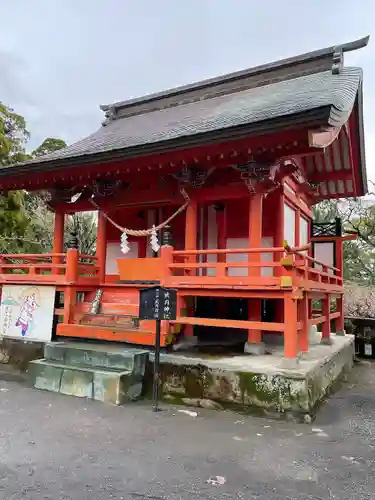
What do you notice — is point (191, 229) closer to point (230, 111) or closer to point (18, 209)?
point (230, 111)

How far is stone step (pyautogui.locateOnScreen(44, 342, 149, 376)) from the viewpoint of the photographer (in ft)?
20.0

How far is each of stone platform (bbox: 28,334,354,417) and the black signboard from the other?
84cm

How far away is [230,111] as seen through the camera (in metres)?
8.60

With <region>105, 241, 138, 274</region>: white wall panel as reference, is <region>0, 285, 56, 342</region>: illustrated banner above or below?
below

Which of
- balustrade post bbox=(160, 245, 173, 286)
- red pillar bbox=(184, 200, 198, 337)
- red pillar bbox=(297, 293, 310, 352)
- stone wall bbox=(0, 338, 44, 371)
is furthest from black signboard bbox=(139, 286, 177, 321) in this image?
stone wall bbox=(0, 338, 44, 371)

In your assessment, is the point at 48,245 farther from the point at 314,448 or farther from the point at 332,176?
the point at 314,448

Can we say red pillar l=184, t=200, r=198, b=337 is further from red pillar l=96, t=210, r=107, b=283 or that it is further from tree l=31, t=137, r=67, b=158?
tree l=31, t=137, r=67, b=158

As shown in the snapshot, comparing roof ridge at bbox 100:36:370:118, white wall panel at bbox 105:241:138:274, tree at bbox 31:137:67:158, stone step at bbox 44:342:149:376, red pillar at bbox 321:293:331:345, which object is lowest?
stone step at bbox 44:342:149:376

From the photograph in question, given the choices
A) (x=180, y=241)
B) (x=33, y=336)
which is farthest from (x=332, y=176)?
(x=33, y=336)

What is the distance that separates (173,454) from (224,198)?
4755mm

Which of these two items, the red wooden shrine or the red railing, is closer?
the red railing

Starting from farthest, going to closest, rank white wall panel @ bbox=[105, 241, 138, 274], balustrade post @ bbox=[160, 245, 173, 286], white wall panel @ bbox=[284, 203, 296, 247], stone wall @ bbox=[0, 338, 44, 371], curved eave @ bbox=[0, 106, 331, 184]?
white wall panel @ bbox=[105, 241, 138, 274] < white wall panel @ bbox=[284, 203, 296, 247] < stone wall @ bbox=[0, 338, 44, 371] < balustrade post @ bbox=[160, 245, 173, 286] < curved eave @ bbox=[0, 106, 331, 184]

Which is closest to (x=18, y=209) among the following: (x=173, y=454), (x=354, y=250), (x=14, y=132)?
(x=14, y=132)

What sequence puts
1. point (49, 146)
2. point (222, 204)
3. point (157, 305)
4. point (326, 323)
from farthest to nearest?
point (49, 146), point (222, 204), point (326, 323), point (157, 305)
